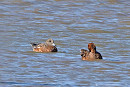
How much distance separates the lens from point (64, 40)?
47.9 feet

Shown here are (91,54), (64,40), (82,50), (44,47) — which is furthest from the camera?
(64,40)

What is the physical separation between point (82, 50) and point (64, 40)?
217 cm

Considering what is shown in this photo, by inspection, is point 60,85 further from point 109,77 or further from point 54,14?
point 54,14

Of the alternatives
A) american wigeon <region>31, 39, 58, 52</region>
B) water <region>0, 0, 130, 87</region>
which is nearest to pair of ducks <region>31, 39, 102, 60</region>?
american wigeon <region>31, 39, 58, 52</region>

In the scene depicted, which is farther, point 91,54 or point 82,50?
point 82,50

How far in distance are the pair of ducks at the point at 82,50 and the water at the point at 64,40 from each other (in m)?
0.19

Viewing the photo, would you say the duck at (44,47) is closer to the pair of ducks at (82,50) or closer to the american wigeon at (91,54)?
the pair of ducks at (82,50)

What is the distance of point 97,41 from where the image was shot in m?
Answer: 14.5

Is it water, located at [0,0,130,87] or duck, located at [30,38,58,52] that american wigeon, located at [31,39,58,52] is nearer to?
duck, located at [30,38,58,52]

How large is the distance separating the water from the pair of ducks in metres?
0.19

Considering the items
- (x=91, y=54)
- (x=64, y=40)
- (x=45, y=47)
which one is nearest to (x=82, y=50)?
(x=91, y=54)

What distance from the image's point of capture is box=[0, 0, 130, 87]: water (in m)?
10.1

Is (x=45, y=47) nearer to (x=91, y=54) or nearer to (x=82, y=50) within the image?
(x=82, y=50)

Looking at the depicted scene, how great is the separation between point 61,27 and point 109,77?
6.57 meters
